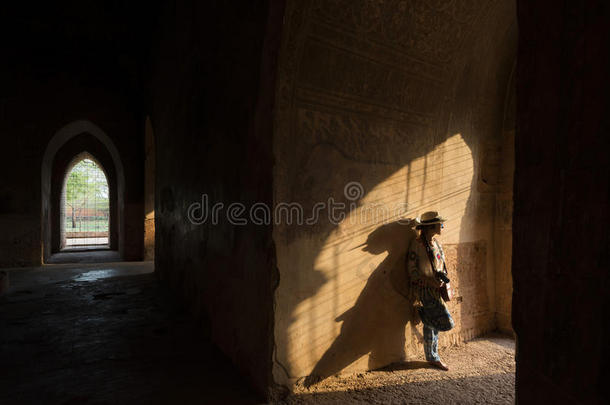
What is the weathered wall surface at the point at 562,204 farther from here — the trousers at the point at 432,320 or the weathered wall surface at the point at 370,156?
the trousers at the point at 432,320

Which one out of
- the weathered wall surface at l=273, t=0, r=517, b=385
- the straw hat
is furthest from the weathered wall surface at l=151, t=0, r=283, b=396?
the straw hat

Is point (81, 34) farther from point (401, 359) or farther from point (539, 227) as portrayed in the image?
point (539, 227)

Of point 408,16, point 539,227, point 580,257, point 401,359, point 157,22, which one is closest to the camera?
point 580,257

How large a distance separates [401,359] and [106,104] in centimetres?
925

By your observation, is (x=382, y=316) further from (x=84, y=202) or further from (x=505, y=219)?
(x=84, y=202)

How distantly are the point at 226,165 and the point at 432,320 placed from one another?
2465mm

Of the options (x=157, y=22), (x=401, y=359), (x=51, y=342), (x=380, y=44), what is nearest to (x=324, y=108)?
(x=380, y=44)

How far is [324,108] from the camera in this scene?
9.71 feet

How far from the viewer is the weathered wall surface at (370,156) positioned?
2.76m

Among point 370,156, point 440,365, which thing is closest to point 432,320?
point 440,365

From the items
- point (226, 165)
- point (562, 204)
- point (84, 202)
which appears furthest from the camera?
point (84, 202)

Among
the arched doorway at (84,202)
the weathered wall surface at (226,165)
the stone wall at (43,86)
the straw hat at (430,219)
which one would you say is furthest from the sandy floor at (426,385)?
the arched doorway at (84,202)

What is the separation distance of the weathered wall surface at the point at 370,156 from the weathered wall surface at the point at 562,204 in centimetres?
181

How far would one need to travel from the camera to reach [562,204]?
3.37 ft
